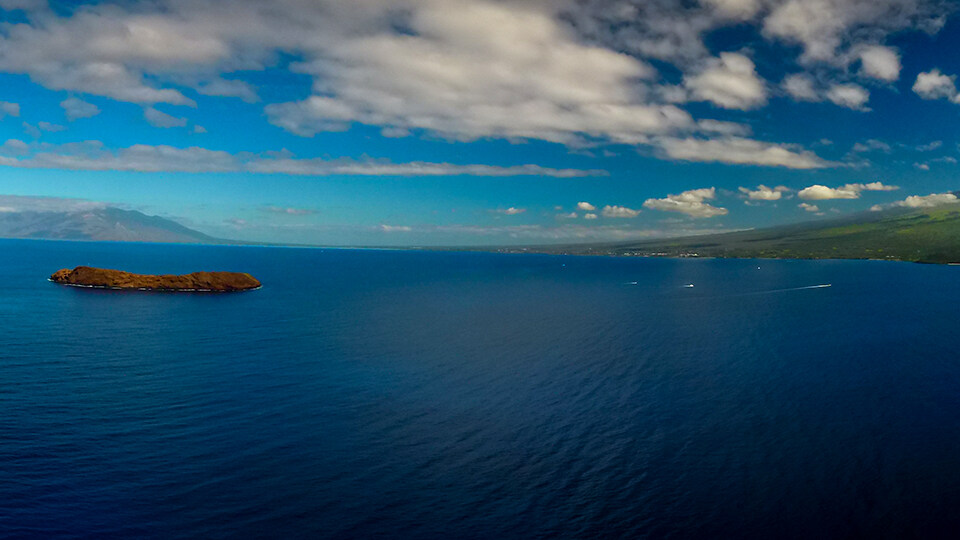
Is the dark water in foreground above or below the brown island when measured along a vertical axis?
below

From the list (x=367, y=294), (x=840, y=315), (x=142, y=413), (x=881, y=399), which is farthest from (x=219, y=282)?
(x=840, y=315)

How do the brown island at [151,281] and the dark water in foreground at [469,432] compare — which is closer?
the dark water in foreground at [469,432]

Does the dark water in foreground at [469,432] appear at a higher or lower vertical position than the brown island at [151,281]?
lower

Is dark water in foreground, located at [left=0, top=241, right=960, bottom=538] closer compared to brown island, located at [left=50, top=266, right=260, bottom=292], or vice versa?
→ dark water in foreground, located at [left=0, top=241, right=960, bottom=538]

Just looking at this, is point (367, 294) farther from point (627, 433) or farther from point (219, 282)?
point (627, 433)

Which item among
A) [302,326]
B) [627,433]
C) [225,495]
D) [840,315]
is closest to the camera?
[225,495]

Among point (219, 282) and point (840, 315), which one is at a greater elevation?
point (219, 282)

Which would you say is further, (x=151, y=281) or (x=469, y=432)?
(x=151, y=281)

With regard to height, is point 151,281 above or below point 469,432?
above
